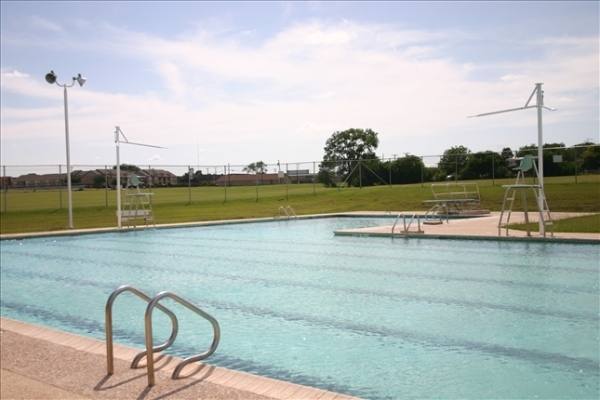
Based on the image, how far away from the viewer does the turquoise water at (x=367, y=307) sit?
507 centimetres

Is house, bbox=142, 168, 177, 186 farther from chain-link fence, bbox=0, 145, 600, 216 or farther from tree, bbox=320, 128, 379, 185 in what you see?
tree, bbox=320, 128, 379, 185

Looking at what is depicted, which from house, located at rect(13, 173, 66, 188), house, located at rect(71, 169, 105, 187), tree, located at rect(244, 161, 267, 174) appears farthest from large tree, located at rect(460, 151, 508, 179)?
house, located at rect(13, 173, 66, 188)

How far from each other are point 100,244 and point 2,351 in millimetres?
10958

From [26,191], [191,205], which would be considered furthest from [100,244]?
[26,191]

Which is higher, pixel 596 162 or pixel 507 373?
pixel 596 162

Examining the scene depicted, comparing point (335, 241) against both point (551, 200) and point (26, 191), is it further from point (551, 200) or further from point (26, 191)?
point (26, 191)

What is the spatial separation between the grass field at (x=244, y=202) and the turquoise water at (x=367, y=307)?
8974mm

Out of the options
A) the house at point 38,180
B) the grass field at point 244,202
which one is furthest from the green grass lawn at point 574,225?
the house at point 38,180

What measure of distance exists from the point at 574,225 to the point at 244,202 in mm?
18377

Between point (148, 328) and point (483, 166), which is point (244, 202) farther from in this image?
point (148, 328)

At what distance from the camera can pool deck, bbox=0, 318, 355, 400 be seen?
3855mm

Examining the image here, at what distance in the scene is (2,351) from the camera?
504 cm

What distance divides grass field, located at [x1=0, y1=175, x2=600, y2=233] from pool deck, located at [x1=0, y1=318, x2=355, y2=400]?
15233 millimetres

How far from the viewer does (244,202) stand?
3061cm
